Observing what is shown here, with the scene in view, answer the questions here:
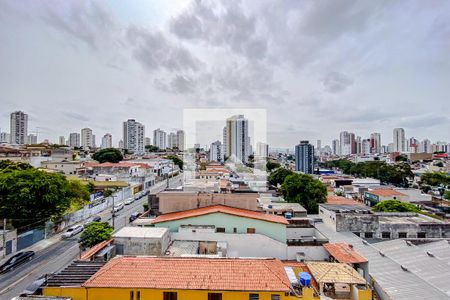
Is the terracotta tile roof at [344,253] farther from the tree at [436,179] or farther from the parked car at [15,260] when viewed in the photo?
the tree at [436,179]

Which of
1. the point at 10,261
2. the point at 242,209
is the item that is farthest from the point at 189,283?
the point at 10,261

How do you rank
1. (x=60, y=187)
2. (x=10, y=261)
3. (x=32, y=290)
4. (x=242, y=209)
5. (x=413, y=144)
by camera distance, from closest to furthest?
1. (x=32, y=290)
2. (x=10, y=261)
3. (x=242, y=209)
4. (x=60, y=187)
5. (x=413, y=144)

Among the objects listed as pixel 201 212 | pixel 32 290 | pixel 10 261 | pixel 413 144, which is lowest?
pixel 10 261

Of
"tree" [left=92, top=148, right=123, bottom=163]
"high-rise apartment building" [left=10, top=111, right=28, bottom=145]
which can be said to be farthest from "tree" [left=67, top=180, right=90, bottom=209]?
"high-rise apartment building" [left=10, top=111, right=28, bottom=145]

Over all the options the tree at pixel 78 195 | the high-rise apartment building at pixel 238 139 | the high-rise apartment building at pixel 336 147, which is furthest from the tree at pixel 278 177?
the high-rise apartment building at pixel 336 147

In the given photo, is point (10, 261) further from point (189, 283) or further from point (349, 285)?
point (349, 285)

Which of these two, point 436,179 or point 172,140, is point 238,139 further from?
point 172,140
